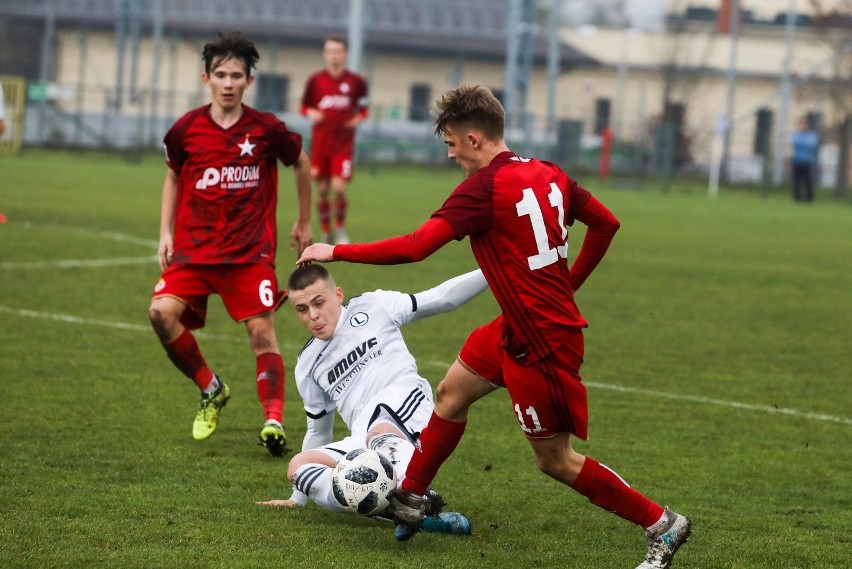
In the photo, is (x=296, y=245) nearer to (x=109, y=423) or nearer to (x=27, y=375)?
(x=109, y=423)

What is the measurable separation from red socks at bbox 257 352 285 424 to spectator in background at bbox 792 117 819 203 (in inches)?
1091

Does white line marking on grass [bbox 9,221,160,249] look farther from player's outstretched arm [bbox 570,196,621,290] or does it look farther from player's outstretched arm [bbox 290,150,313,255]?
player's outstretched arm [bbox 570,196,621,290]

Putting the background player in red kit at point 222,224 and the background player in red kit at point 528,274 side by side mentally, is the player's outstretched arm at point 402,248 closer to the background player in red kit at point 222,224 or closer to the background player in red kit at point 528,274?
the background player in red kit at point 528,274

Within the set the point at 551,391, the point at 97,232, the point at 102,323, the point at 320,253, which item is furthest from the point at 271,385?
the point at 97,232

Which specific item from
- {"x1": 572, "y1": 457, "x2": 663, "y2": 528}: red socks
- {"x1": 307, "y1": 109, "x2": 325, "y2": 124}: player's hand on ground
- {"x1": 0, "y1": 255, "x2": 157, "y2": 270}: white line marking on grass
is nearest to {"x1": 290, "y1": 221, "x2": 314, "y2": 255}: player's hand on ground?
{"x1": 572, "y1": 457, "x2": 663, "y2": 528}: red socks

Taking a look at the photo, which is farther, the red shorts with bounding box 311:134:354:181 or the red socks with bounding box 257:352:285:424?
the red shorts with bounding box 311:134:354:181

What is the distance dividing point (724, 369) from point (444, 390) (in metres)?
4.69

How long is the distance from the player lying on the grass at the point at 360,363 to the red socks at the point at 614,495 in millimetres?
946

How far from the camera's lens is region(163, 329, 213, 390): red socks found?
6785 mm

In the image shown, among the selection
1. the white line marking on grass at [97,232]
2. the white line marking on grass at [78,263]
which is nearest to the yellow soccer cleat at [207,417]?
the white line marking on grass at [78,263]

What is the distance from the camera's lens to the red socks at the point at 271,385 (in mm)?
6508

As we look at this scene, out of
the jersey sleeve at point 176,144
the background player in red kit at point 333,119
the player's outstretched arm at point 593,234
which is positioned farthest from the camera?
the background player in red kit at point 333,119

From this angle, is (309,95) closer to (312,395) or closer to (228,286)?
(228,286)

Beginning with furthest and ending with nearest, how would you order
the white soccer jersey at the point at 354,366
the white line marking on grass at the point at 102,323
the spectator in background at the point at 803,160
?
the spectator in background at the point at 803,160 → the white line marking on grass at the point at 102,323 → the white soccer jersey at the point at 354,366
